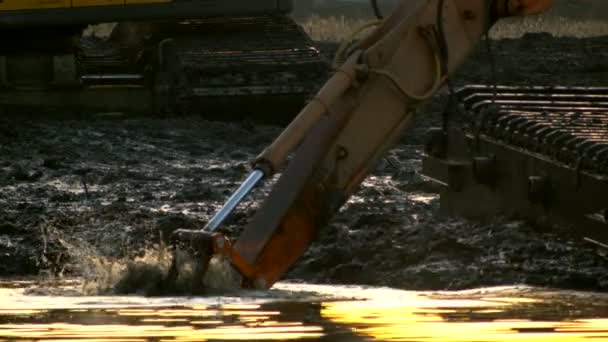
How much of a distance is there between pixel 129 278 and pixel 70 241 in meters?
2.85

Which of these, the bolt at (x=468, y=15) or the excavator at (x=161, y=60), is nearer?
the bolt at (x=468, y=15)

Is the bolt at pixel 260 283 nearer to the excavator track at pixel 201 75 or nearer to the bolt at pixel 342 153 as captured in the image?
the bolt at pixel 342 153

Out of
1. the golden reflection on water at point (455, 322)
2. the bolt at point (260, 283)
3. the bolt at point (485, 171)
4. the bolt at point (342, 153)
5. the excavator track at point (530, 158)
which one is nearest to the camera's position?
the golden reflection on water at point (455, 322)

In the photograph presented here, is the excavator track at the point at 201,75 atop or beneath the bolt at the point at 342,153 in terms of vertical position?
beneath

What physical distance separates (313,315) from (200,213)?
5.76 meters

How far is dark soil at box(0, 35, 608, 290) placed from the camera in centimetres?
1236

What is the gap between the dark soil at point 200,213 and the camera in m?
12.4

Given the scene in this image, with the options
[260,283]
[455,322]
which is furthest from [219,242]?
[455,322]

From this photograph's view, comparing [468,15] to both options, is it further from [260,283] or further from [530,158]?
[530,158]

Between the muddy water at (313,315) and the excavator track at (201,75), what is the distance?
1185cm

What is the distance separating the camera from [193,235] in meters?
10.6

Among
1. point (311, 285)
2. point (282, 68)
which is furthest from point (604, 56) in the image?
point (311, 285)

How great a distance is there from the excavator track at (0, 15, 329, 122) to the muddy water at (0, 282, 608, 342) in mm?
11850

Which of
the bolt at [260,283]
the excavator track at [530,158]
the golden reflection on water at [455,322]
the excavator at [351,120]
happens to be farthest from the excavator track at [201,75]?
the golden reflection on water at [455,322]
